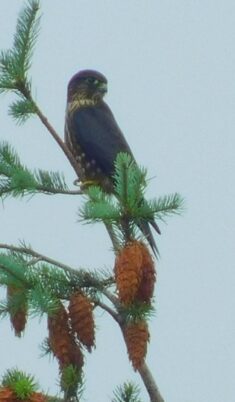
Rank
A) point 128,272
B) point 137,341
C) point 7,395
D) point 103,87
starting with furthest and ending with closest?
point 103,87 → point 137,341 → point 128,272 → point 7,395

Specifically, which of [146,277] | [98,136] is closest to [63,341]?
[146,277]

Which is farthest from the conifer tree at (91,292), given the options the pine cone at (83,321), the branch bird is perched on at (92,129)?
the branch bird is perched on at (92,129)

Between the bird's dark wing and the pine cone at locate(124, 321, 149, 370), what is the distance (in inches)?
122

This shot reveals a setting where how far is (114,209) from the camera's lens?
9.39 feet

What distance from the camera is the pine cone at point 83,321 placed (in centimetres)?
297

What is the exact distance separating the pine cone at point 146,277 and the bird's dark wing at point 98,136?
3.13 m

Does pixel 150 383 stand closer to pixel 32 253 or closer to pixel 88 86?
pixel 32 253

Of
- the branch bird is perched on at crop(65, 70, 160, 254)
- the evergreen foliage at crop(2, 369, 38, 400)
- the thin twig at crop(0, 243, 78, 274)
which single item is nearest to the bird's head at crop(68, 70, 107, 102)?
the branch bird is perched on at crop(65, 70, 160, 254)

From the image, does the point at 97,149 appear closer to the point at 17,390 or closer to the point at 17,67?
the point at 17,67

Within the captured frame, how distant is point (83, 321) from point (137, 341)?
16cm

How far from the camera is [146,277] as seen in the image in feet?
9.39

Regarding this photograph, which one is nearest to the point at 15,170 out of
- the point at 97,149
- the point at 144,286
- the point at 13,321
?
the point at 13,321

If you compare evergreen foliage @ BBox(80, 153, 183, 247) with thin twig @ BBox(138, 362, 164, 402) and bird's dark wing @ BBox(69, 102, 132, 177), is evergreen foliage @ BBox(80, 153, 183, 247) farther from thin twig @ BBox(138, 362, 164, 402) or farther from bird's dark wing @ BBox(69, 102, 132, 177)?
bird's dark wing @ BBox(69, 102, 132, 177)

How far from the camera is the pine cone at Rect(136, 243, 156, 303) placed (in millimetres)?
2863
